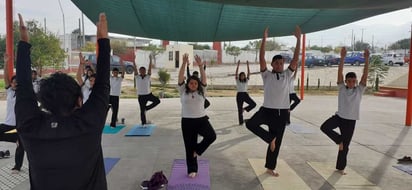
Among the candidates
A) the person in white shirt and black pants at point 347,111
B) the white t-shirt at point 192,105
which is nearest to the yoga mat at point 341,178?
the person in white shirt and black pants at point 347,111

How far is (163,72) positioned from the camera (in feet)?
72.7

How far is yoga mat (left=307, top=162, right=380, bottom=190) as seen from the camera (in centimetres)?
472

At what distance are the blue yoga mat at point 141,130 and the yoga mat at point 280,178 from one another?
344 cm

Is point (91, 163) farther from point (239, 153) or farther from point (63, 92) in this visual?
point (239, 153)

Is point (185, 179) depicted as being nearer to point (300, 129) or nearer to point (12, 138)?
point (12, 138)

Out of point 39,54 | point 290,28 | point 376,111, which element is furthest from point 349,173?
point 39,54

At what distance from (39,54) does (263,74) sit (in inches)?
753

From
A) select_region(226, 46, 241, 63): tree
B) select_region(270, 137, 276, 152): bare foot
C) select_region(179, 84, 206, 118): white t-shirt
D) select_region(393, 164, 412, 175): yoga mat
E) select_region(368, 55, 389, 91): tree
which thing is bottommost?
select_region(393, 164, 412, 175): yoga mat

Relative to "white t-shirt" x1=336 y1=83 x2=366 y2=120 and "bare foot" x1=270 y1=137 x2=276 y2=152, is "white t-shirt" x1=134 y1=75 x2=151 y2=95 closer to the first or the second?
"bare foot" x1=270 y1=137 x2=276 y2=152

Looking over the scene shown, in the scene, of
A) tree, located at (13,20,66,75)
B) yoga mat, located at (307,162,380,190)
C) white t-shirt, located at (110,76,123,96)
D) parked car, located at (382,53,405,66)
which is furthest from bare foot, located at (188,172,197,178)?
parked car, located at (382,53,405,66)

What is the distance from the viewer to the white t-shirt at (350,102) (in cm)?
534

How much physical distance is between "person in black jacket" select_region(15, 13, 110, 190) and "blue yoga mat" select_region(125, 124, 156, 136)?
6.69 metres

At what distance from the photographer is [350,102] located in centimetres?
535

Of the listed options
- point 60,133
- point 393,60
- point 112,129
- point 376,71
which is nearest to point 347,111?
point 60,133
